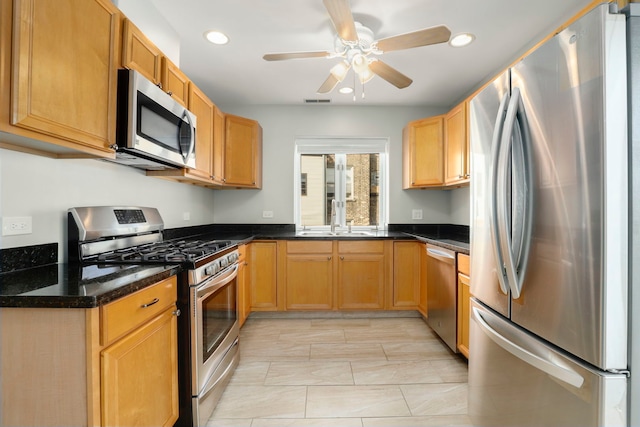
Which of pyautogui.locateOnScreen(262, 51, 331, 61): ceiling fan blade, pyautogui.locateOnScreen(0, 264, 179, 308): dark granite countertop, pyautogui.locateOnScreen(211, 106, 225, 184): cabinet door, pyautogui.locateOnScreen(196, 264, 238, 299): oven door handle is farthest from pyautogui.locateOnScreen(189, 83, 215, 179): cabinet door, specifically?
pyautogui.locateOnScreen(0, 264, 179, 308): dark granite countertop

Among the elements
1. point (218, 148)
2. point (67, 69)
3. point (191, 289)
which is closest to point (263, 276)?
point (218, 148)

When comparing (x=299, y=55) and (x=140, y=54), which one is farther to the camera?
(x=299, y=55)

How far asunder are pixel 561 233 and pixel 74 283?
1784mm

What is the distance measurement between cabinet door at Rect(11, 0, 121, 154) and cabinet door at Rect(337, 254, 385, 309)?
2.37 m

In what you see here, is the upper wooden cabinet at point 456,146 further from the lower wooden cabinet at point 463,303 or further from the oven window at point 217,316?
the oven window at point 217,316

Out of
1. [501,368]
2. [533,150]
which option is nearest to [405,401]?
[501,368]

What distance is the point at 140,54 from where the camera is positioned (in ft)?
5.42

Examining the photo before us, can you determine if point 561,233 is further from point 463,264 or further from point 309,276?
point 309,276

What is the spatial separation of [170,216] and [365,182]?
7.72 ft

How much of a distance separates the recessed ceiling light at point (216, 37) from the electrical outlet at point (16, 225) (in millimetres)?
1701

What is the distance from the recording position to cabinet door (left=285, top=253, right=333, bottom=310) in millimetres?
3189

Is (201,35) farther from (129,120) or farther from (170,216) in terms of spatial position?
(170,216)

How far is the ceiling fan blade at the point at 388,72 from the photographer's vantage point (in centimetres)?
206

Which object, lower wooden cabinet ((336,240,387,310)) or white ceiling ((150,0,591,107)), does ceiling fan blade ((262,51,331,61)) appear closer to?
white ceiling ((150,0,591,107))
